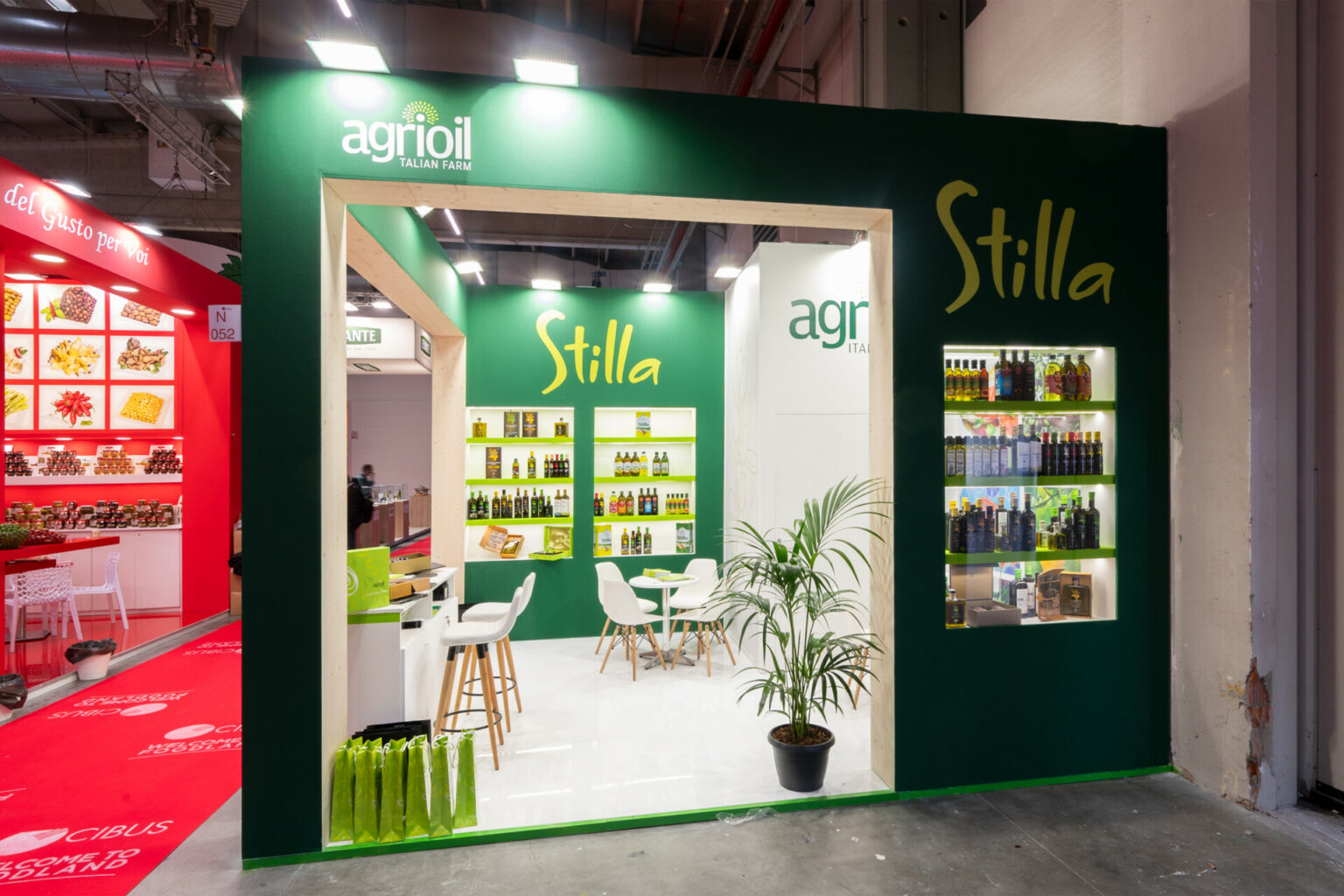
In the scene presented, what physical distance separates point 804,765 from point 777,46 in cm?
568

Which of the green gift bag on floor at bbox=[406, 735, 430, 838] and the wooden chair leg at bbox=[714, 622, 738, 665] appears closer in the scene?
the green gift bag on floor at bbox=[406, 735, 430, 838]

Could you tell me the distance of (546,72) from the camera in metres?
2.85

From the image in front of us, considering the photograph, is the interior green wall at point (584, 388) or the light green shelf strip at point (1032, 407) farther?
the interior green wall at point (584, 388)

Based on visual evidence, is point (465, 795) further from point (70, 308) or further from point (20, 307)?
point (20, 307)

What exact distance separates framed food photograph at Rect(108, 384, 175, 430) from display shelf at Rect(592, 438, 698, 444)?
5632mm

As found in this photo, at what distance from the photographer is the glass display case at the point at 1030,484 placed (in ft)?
11.3

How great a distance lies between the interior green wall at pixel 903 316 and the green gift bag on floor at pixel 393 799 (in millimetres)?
266

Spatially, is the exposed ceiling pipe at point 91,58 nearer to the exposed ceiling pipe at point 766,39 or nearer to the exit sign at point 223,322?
the exit sign at point 223,322

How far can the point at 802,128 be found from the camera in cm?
322

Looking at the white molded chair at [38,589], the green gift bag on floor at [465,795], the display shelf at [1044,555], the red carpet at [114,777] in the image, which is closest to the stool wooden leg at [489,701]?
the green gift bag on floor at [465,795]

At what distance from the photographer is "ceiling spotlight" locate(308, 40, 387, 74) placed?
2.70m

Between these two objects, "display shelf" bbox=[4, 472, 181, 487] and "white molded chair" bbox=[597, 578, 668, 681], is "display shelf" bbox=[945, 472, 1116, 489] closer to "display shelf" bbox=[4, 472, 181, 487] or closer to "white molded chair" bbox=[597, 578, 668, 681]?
"white molded chair" bbox=[597, 578, 668, 681]

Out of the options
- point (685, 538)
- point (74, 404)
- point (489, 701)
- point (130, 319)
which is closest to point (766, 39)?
point (685, 538)

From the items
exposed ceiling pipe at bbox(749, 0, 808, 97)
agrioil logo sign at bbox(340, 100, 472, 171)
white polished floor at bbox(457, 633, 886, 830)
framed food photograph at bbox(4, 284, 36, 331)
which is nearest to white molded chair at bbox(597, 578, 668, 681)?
white polished floor at bbox(457, 633, 886, 830)
